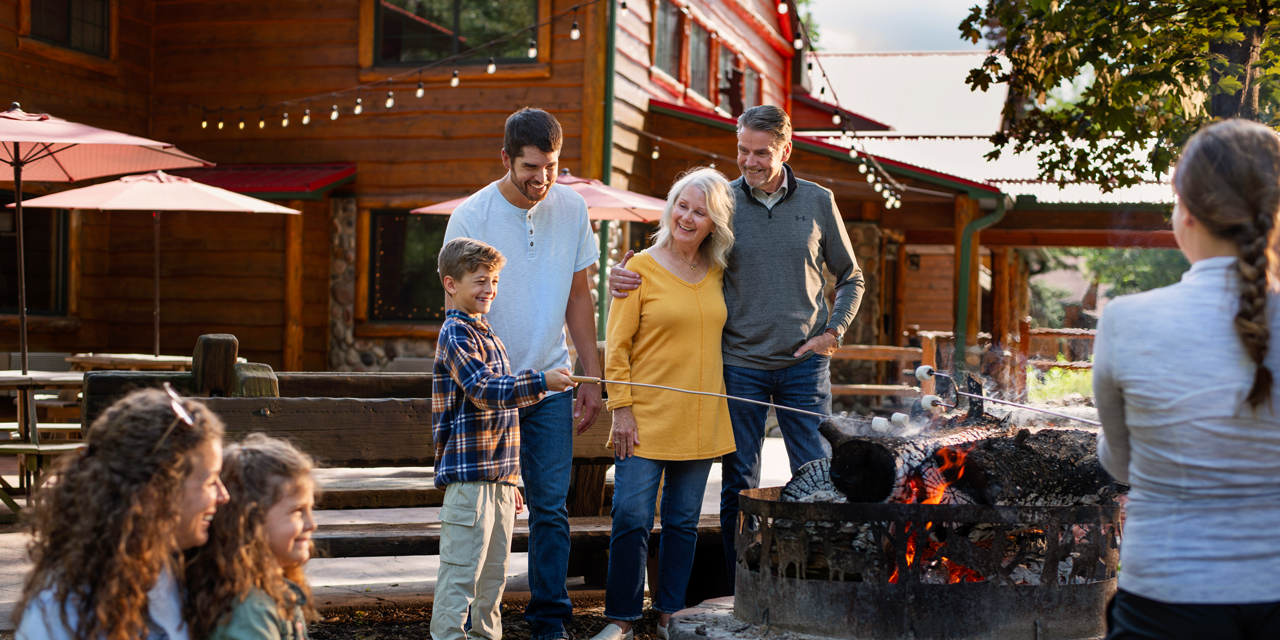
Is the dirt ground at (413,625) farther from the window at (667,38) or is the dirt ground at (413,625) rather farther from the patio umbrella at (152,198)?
the window at (667,38)

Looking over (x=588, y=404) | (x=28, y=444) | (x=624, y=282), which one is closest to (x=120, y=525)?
(x=624, y=282)

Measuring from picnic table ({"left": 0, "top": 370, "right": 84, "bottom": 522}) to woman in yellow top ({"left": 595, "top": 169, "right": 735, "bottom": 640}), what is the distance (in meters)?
3.70

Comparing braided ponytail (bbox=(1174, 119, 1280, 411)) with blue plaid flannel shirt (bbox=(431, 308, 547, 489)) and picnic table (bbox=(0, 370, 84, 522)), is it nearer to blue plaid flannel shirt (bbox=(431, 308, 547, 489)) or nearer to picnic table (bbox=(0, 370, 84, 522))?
blue plaid flannel shirt (bbox=(431, 308, 547, 489))

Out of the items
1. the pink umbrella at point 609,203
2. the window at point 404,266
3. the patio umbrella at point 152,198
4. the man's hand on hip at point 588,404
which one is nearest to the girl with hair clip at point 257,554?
the man's hand on hip at point 588,404

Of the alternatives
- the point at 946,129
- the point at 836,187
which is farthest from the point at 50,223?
the point at 946,129

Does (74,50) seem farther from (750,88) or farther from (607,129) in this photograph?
(750,88)

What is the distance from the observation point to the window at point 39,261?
35.4ft

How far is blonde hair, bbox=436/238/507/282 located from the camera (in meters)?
3.19

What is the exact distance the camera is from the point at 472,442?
126 inches

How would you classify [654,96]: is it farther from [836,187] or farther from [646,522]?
[646,522]

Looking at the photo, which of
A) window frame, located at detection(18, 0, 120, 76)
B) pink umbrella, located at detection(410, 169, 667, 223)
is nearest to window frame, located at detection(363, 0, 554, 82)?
pink umbrella, located at detection(410, 169, 667, 223)

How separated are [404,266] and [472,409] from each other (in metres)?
8.37

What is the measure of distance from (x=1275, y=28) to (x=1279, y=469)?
4.38 metres

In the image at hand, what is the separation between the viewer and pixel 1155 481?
186 centimetres
